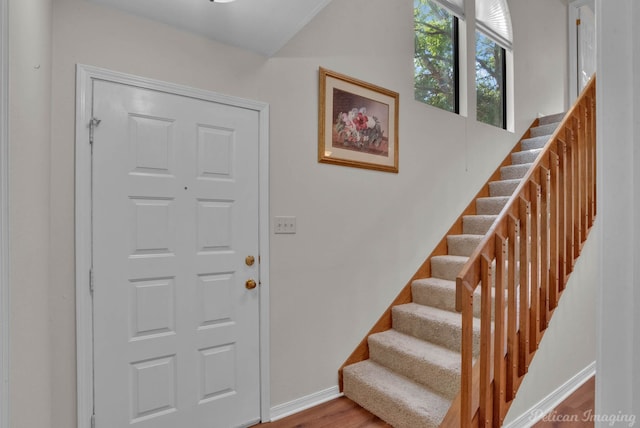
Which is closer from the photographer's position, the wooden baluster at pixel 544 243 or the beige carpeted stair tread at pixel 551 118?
the wooden baluster at pixel 544 243

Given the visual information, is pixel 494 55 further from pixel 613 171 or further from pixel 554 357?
pixel 613 171

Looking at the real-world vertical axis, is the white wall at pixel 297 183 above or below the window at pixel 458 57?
below

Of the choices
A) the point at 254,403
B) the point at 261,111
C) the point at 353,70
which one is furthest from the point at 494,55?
the point at 254,403

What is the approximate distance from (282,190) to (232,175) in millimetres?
342

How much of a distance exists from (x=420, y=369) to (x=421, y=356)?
3.1 inches

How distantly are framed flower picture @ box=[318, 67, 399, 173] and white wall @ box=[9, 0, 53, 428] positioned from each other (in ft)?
4.93

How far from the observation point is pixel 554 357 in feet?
6.77

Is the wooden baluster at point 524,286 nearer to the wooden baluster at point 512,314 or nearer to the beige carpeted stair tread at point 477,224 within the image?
the wooden baluster at point 512,314

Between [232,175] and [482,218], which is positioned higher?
[232,175]

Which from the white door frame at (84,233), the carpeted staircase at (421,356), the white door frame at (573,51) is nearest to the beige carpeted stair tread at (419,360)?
the carpeted staircase at (421,356)

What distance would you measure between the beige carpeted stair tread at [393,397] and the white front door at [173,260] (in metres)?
0.68

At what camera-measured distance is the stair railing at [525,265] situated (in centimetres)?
157

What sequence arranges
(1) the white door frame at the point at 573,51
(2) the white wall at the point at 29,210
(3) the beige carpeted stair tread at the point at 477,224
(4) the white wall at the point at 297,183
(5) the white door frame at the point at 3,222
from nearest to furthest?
(5) the white door frame at the point at 3,222 → (2) the white wall at the point at 29,210 → (4) the white wall at the point at 297,183 → (3) the beige carpeted stair tread at the point at 477,224 → (1) the white door frame at the point at 573,51

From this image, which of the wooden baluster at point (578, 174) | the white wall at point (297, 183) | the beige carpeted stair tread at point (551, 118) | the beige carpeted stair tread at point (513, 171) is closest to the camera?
the white wall at point (297, 183)
